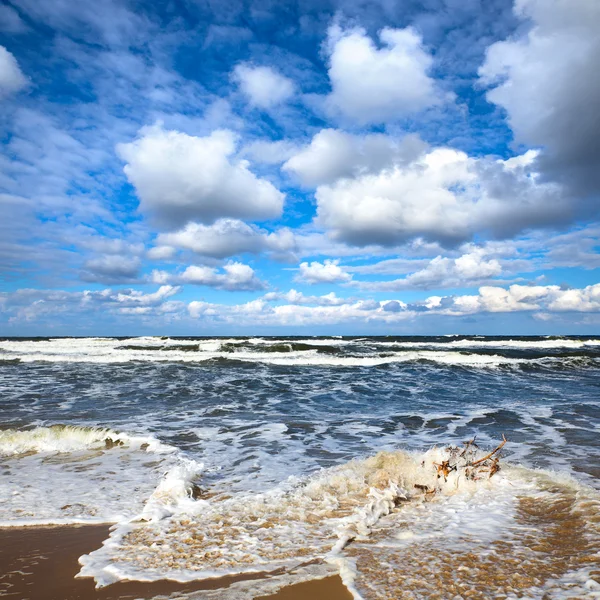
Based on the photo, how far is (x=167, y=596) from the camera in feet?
9.66

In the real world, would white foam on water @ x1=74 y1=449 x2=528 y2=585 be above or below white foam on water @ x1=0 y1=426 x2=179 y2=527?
above

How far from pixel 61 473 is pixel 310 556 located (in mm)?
4241

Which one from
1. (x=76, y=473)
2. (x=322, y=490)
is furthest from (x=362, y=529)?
(x=76, y=473)

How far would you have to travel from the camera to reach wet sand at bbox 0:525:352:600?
9.71ft

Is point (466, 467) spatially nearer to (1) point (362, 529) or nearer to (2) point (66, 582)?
(1) point (362, 529)

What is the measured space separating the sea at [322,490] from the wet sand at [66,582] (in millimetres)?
86

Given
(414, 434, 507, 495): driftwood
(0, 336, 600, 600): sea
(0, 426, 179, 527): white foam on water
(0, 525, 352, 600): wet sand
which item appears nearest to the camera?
(0, 525, 352, 600): wet sand

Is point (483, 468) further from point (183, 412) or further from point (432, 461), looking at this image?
point (183, 412)

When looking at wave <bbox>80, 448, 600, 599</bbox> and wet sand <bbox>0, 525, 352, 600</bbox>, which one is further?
wave <bbox>80, 448, 600, 599</bbox>

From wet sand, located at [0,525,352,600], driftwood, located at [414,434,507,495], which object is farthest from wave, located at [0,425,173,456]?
driftwood, located at [414,434,507,495]

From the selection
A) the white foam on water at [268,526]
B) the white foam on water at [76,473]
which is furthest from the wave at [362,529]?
the white foam on water at [76,473]

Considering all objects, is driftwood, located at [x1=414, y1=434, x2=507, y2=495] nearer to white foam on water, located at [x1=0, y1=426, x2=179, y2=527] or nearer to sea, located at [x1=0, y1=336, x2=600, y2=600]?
sea, located at [x1=0, y1=336, x2=600, y2=600]

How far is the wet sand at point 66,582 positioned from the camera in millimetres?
2959

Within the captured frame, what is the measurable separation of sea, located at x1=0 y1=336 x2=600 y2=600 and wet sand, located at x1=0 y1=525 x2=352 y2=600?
0.09m
